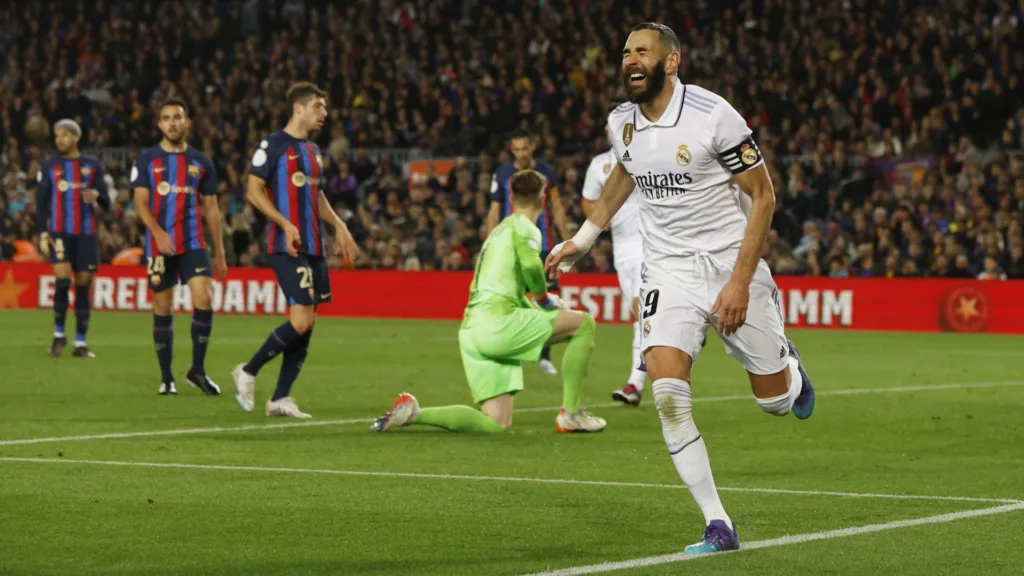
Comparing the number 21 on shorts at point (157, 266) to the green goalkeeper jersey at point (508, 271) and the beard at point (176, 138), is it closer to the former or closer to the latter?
the beard at point (176, 138)

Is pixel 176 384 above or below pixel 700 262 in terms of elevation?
below

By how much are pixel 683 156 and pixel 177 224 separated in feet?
25.1

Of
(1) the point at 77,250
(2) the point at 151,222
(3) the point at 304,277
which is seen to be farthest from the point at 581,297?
(3) the point at 304,277

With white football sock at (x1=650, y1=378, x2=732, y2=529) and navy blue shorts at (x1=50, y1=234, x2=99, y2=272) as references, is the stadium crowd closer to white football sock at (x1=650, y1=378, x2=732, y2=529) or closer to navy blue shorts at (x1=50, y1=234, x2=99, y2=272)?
navy blue shorts at (x1=50, y1=234, x2=99, y2=272)

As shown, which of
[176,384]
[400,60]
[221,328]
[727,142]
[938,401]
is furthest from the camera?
[400,60]

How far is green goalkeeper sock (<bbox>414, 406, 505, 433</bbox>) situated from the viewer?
10812mm

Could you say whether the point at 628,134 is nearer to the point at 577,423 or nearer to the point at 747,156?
the point at 747,156

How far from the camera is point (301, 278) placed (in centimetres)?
1208

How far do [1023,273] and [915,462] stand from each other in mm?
15485

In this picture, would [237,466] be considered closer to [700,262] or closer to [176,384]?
[700,262]

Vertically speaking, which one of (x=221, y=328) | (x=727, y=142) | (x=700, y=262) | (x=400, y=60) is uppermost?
(x=400, y=60)

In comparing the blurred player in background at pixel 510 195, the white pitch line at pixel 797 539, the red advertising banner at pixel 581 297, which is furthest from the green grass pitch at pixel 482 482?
the red advertising banner at pixel 581 297

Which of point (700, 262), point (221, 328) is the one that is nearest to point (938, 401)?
point (700, 262)

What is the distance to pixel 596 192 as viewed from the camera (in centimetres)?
1446
